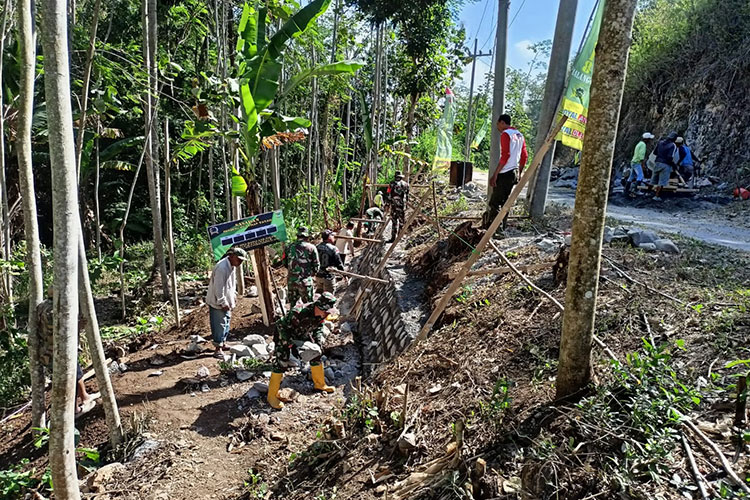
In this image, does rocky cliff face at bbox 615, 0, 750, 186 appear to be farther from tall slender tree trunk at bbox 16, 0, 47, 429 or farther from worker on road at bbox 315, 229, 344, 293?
tall slender tree trunk at bbox 16, 0, 47, 429

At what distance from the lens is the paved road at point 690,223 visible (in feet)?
22.6

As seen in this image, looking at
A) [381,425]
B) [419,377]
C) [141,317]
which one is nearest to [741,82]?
[419,377]

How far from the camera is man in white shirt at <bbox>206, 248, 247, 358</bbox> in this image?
6.39 m

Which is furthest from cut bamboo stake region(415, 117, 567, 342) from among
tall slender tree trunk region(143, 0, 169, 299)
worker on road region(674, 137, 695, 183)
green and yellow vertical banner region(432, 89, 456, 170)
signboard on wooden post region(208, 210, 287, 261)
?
worker on road region(674, 137, 695, 183)

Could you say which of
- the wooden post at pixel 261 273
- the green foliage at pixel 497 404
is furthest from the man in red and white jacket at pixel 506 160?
the green foliage at pixel 497 404

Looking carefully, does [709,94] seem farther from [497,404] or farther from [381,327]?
[497,404]

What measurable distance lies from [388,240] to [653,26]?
13379mm

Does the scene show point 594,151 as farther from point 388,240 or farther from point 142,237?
point 142,237

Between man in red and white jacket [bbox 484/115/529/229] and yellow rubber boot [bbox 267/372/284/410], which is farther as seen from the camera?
man in red and white jacket [bbox 484/115/529/229]

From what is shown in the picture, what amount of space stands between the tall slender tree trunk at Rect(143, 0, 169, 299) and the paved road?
312 inches

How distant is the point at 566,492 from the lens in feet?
8.55

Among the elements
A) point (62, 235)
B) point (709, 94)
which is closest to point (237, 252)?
point (62, 235)

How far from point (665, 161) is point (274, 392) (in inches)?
391

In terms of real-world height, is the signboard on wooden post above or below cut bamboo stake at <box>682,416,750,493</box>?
above
